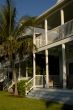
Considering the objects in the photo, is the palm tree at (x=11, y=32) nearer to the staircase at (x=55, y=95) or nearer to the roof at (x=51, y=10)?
the roof at (x=51, y=10)

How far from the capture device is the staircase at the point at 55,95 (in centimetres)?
1694

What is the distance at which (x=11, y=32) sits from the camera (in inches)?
896

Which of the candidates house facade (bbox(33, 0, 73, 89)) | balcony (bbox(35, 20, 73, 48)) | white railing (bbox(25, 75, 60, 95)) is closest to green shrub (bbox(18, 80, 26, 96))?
white railing (bbox(25, 75, 60, 95))

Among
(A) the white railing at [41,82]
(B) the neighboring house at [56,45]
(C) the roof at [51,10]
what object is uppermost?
(C) the roof at [51,10]

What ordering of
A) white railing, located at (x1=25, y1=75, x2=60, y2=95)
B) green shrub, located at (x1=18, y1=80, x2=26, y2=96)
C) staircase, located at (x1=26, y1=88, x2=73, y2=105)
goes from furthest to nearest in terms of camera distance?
white railing, located at (x1=25, y1=75, x2=60, y2=95), green shrub, located at (x1=18, y1=80, x2=26, y2=96), staircase, located at (x1=26, y1=88, x2=73, y2=105)

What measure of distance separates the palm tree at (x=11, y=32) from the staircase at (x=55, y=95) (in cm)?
206

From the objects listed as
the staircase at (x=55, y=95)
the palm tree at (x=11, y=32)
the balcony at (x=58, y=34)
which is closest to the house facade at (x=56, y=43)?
the balcony at (x=58, y=34)

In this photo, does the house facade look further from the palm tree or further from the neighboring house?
the palm tree

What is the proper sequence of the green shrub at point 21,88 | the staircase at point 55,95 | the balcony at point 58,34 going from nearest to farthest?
the staircase at point 55,95, the balcony at point 58,34, the green shrub at point 21,88

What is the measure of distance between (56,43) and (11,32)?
164 inches

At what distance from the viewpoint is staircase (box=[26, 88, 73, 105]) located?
1694 centimetres

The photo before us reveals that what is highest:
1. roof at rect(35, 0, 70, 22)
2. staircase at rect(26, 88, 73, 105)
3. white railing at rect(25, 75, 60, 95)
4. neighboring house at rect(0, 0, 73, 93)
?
roof at rect(35, 0, 70, 22)

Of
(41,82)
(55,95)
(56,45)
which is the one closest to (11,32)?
(56,45)

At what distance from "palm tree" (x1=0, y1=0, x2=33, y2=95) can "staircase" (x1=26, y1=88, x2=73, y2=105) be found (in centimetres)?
206
